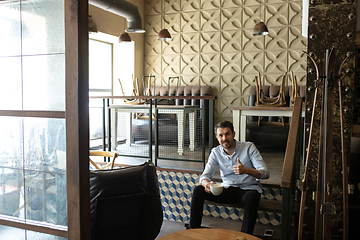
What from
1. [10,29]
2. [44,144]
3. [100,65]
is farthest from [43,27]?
[100,65]

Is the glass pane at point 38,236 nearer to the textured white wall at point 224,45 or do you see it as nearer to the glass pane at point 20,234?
the glass pane at point 20,234

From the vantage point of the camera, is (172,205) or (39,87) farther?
(172,205)

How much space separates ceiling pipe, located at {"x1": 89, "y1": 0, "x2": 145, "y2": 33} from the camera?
5.41 m

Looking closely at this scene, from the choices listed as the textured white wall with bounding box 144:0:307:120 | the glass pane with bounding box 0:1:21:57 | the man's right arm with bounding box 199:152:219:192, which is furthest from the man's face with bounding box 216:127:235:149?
the textured white wall with bounding box 144:0:307:120

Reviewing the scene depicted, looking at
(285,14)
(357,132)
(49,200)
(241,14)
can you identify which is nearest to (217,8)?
(241,14)

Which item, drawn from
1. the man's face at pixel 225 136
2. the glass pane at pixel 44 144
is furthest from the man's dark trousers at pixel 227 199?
Result: the glass pane at pixel 44 144

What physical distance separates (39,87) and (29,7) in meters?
0.43

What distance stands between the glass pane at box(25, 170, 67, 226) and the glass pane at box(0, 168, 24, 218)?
4 centimetres

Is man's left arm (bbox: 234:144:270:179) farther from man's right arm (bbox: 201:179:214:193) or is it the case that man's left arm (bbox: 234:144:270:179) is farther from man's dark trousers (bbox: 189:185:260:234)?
man's right arm (bbox: 201:179:214:193)

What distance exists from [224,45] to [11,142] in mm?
5921

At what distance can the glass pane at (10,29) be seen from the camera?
5.70ft

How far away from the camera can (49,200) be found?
170 centimetres

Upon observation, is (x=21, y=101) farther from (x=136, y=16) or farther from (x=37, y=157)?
(x=136, y=16)

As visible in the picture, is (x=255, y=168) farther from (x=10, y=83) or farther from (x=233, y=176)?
(x=10, y=83)
